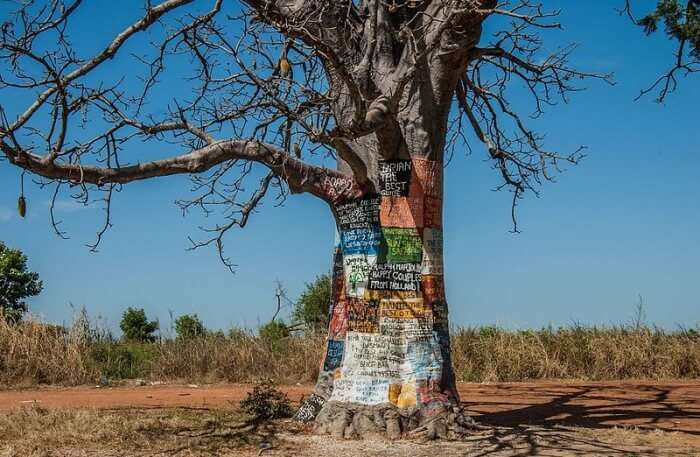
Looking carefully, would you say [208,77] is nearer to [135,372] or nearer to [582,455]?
[582,455]

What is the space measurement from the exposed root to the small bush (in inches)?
43.8

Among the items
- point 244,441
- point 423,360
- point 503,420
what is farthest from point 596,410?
point 244,441

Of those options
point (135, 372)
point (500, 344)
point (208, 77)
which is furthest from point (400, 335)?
point (135, 372)

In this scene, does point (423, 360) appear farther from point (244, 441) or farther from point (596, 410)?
→ point (596, 410)

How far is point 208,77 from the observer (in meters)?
8.09

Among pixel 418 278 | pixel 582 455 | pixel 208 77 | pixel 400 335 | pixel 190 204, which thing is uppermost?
pixel 208 77

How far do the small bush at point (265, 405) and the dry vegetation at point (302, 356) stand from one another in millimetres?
5265

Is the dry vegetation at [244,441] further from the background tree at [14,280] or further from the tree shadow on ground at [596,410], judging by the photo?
the background tree at [14,280]

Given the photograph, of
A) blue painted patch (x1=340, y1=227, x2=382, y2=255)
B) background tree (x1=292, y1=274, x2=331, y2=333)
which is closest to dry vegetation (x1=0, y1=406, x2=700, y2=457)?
blue painted patch (x1=340, y1=227, x2=382, y2=255)

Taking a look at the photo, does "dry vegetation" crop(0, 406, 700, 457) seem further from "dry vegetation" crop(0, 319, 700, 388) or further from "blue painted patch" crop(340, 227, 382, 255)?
"dry vegetation" crop(0, 319, 700, 388)

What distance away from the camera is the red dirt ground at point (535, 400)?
8.57m

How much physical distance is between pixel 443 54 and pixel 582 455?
397 centimetres

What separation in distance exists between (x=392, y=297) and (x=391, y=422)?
1143 millimetres

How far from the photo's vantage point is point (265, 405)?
8164 mm
